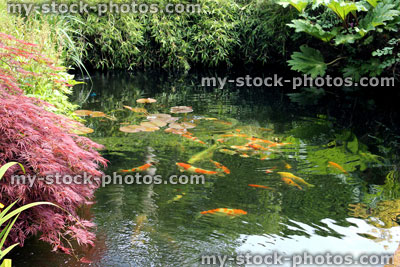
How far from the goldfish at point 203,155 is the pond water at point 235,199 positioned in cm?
5

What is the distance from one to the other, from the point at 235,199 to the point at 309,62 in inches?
175

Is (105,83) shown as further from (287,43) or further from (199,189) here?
(199,189)

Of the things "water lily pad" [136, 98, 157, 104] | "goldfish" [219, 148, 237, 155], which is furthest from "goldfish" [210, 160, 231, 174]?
"water lily pad" [136, 98, 157, 104]

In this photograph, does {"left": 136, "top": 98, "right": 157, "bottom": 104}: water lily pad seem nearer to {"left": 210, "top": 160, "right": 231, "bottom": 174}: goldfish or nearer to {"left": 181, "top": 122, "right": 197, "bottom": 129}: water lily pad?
{"left": 181, "top": 122, "right": 197, "bottom": 129}: water lily pad

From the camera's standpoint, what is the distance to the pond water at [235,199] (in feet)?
9.25

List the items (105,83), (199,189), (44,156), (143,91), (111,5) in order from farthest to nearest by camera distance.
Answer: (111,5) → (105,83) → (143,91) → (199,189) → (44,156)

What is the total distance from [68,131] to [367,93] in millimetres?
5728

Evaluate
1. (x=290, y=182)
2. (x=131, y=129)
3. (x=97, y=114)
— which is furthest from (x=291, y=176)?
(x=97, y=114)

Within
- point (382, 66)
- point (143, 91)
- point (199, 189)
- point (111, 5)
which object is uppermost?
point (111, 5)

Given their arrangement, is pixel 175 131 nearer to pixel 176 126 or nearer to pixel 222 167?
pixel 176 126

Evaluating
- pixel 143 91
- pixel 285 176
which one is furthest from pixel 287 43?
pixel 285 176

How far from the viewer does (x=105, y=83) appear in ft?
25.8

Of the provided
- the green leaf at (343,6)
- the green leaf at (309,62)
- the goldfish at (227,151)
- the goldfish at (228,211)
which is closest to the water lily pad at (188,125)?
the goldfish at (227,151)
